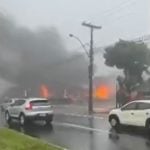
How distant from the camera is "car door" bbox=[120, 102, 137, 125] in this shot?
2162 cm

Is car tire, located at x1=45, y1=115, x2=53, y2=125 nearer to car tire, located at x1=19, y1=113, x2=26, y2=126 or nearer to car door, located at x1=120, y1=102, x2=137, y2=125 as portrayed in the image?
car tire, located at x1=19, y1=113, x2=26, y2=126

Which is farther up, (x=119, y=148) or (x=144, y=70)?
(x=144, y=70)

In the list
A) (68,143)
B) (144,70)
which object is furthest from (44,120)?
(144,70)

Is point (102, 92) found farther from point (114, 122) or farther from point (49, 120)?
point (114, 122)

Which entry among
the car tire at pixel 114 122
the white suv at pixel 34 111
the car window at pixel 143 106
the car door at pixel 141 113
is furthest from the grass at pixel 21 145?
the white suv at pixel 34 111

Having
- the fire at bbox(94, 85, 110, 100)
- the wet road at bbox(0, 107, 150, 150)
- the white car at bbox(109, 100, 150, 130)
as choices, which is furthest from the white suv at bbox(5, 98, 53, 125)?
the fire at bbox(94, 85, 110, 100)

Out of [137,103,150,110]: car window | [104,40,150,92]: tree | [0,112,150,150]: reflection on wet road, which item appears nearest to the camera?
[0,112,150,150]: reflection on wet road

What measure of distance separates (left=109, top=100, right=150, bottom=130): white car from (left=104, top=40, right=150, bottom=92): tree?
29.4 meters

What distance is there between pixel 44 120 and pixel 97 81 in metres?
49.1

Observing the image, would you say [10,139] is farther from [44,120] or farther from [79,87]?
[79,87]

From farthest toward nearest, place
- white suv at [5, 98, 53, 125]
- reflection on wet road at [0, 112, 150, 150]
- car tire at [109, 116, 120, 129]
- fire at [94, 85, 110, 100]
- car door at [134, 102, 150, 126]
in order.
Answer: fire at [94, 85, 110, 100]
white suv at [5, 98, 53, 125]
car tire at [109, 116, 120, 129]
car door at [134, 102, 150, 126]
reflection on wet road at [0, 112, 150, 150]

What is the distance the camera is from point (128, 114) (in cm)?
2184

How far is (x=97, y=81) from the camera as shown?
77.0 m

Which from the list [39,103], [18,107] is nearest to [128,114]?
[39,103]
